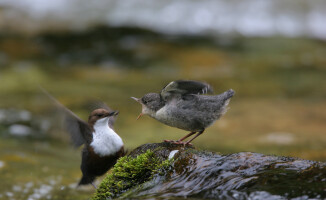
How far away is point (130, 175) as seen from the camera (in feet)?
12.2

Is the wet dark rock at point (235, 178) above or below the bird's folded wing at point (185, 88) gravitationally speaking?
below

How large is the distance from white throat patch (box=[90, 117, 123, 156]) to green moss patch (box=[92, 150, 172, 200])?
1.57 feet

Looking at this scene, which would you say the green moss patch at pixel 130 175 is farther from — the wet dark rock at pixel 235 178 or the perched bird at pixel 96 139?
the perched bird at pixel 96 139

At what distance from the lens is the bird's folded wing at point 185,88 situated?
3824mm

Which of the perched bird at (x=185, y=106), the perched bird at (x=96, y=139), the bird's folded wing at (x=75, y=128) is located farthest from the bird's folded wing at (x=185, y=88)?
the bird's folded wing at (x=75, y=128)

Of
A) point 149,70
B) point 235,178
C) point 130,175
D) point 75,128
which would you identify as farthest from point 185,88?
point 149,70

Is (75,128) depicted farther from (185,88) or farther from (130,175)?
(185,88)

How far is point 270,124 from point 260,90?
2.20 meters

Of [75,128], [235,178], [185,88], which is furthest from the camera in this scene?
[75,128]

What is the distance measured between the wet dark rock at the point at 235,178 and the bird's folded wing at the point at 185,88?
22.1 inches

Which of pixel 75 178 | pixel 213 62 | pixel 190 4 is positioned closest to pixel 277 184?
pixel 75 178

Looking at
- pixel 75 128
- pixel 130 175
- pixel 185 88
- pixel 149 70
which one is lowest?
pixel 130 175

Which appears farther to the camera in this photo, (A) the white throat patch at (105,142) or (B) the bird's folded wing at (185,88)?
(A) the white throat patch at (105,142)

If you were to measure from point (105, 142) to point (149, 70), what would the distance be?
26.7 feet
